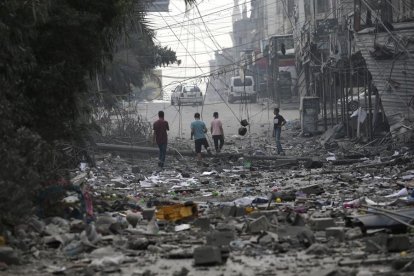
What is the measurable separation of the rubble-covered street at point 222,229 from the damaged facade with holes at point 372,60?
6.54 metres

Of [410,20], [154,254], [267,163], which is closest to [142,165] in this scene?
[267,163]

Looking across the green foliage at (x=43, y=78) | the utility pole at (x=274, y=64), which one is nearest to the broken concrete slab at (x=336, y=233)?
the green foliage at (x=43, y=78)

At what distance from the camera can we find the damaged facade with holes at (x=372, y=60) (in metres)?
23.8

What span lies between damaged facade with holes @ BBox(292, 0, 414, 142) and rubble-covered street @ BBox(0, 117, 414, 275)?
21.5 ft

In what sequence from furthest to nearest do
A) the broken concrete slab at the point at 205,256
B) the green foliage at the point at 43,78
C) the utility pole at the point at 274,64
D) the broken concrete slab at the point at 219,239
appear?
the utility pole at the point at 274,64, the green foliage at the point at 43,78, the broken concrete slab at the point at 219,239, the broken concrete slab at the point at 205,256

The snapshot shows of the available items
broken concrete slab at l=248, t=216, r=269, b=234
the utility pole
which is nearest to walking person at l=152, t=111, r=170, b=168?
broken concrete slab at l=248, t=216, r=269, b=234

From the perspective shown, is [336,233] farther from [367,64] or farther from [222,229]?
[367,64]

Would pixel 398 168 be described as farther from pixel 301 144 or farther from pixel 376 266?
pixel 301 144

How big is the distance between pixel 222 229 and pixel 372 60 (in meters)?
16.0

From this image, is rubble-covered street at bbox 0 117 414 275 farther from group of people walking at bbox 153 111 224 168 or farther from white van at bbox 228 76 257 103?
white van at bbox 228 76 257 103

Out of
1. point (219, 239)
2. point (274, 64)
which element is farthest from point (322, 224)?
point (274, 64)

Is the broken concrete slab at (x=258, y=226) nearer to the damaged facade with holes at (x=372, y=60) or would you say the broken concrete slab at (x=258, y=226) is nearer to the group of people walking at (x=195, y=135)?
the group of people walking at (x=195, y=135)

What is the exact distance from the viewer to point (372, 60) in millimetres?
24859

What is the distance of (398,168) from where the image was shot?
18031mm
